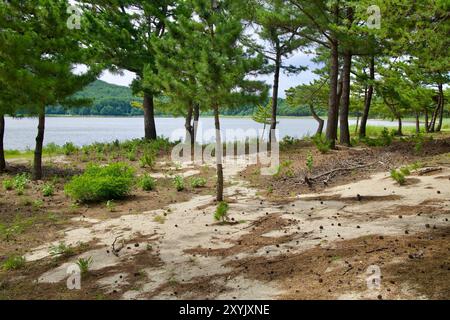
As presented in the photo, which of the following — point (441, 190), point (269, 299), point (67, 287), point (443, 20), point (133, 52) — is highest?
point (133, 52)

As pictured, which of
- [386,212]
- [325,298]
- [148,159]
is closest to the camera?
[325,298]

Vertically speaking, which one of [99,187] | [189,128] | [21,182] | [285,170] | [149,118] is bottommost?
[21,182]

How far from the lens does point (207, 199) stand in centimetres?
1178

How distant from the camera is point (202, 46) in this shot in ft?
33.8

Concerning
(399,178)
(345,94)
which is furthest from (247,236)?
(345,94)

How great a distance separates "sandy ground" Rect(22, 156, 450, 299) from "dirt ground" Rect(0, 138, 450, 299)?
22 mm

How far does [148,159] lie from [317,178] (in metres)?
7.99

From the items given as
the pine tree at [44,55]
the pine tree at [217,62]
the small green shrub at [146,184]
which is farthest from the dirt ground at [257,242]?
the pine tree at [44,55]

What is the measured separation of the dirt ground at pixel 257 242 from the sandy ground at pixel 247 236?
0.02 m

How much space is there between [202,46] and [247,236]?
528cm

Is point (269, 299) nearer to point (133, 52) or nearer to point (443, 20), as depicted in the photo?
point (443, 20)

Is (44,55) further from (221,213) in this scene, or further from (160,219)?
(221,213)

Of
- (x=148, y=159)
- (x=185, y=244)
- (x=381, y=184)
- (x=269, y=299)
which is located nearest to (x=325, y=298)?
(x=269, y=299)

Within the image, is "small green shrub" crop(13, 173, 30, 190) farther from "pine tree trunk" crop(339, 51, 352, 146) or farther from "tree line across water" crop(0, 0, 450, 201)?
"pine tree trunk" crop(339, 51, 352, 146)
